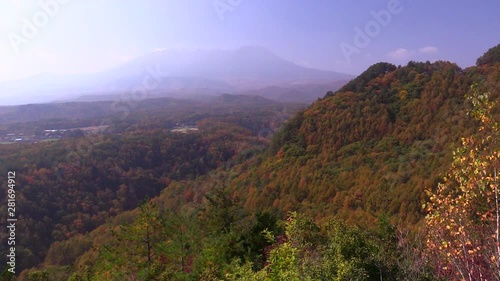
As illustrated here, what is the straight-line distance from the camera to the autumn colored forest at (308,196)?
338cm

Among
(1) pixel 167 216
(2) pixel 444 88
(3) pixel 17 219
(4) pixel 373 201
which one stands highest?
(2) pixel 444 88

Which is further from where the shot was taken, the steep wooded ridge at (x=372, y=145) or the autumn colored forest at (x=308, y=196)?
the steep wooded ridge at (x=372, y=145)

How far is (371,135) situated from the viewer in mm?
24391

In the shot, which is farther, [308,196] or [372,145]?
[372,145]

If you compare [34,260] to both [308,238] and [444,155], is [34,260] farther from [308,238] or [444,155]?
[444,155]

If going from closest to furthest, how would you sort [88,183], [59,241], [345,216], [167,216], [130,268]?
[130,268], [167,216], [345,216], [59,241], [88,183]

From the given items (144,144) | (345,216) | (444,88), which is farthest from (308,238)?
(144,144)

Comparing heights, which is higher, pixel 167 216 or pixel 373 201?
pixel 167 216

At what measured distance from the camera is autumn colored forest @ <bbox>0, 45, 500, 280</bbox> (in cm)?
338

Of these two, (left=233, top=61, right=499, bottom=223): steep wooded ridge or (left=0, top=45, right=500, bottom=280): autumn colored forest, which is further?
(left=233, top=61, right=499, bottom=223): steep wooded ridge

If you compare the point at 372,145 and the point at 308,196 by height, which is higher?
the point at 372,145

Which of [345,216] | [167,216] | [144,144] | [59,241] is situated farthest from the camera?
[144,144]

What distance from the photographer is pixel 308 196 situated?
18.8 meters

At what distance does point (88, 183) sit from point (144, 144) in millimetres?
11301
